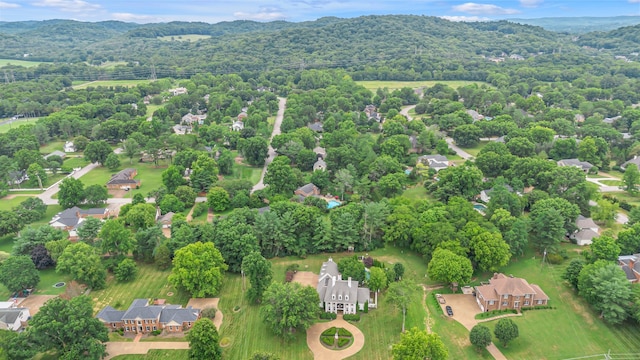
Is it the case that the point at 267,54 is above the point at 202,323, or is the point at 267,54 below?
above

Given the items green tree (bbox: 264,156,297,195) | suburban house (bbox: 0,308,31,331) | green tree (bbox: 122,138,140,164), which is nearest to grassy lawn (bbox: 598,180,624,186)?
green tree (bbox: 264,156,297,195)

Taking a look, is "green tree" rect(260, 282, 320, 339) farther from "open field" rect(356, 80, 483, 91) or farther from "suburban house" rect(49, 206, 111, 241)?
"open field" rect(356, 80, 483, 91)

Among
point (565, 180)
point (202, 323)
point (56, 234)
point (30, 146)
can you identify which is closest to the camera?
point (202, 323)

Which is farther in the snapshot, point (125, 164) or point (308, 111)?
point (308, 111)

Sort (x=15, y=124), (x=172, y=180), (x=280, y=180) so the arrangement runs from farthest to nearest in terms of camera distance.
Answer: (x=15, y=124) → (x=172, y=180) → (x=280, y=180)

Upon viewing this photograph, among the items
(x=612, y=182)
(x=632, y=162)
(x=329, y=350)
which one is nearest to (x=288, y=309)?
(x=329, y=350)

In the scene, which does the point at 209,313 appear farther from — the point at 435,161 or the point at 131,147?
the point at 435,161

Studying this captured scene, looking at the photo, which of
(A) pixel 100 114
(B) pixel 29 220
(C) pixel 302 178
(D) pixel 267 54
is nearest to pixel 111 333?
(B) pixel 29 220

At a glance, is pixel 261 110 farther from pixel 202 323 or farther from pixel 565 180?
pixel 202 323
